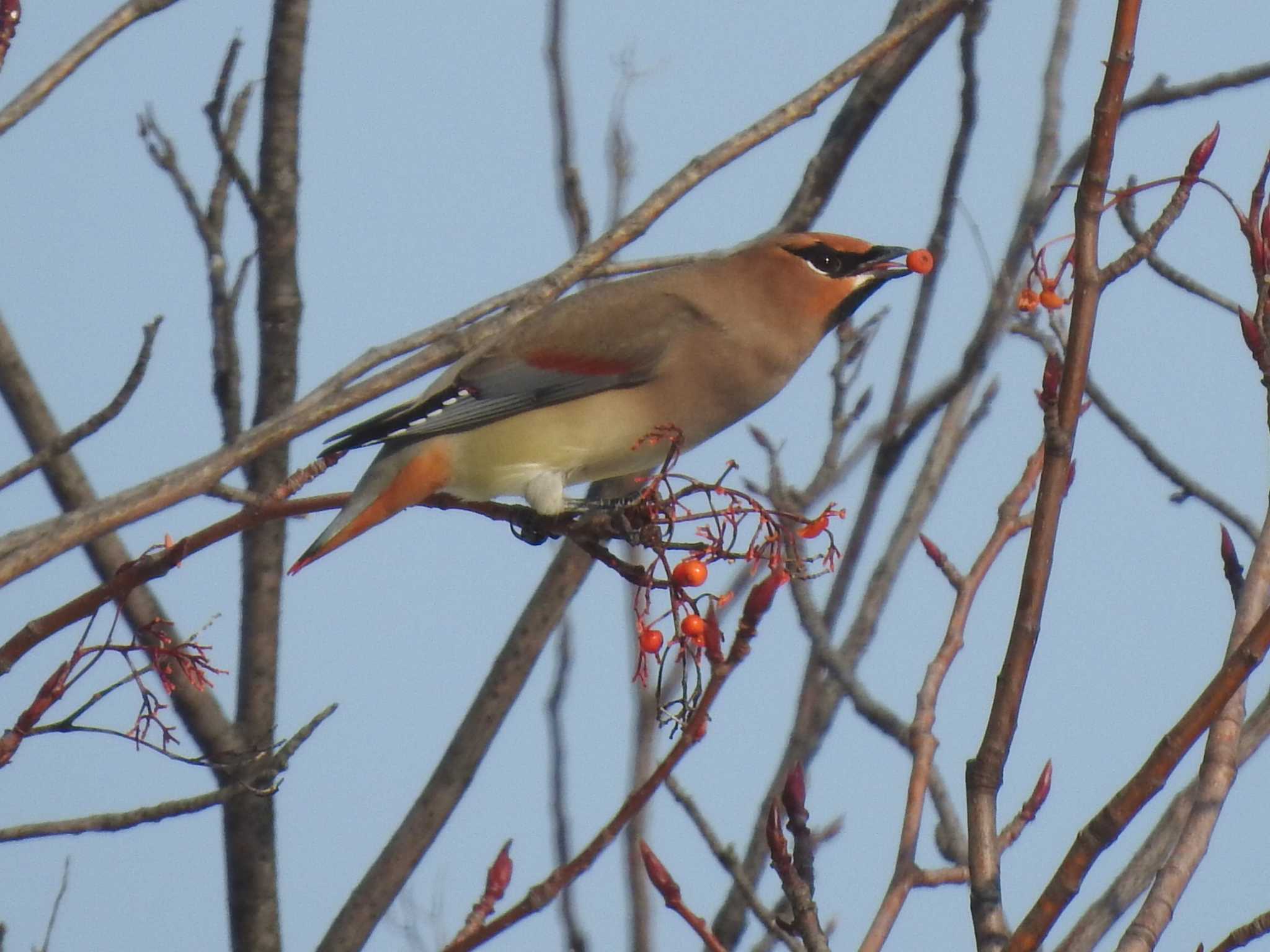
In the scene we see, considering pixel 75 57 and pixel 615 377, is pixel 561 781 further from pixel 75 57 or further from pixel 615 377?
pixel 75 57

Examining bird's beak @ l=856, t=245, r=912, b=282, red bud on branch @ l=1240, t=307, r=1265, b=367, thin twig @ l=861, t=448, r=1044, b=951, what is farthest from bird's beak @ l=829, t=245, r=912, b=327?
red bud on branch @ l=1240, t=307, r=1265, b=367

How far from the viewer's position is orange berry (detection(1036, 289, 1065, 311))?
2201 mm

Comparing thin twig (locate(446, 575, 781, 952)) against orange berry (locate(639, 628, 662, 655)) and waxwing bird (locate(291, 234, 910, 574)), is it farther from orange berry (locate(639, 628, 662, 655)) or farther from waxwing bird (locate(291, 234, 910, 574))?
waxwing bird (locate(291, 234, 910, 574))

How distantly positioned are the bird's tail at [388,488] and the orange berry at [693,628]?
77 cm

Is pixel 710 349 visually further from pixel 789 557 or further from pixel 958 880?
pixel 958 880

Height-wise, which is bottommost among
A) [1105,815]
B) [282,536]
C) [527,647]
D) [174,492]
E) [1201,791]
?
[1105,815]

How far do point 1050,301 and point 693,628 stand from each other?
61 cm

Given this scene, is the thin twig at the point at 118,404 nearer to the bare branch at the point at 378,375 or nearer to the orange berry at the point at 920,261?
the bare branch at the point at 378,375

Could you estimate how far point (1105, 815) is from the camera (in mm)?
1443

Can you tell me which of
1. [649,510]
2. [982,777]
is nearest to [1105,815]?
[982,777]

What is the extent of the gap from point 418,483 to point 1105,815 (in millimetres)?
1689

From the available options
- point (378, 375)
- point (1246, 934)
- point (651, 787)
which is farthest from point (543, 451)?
point (1246, 934)

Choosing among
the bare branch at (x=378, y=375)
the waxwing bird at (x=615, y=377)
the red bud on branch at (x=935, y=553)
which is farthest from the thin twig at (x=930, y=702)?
the waxwing bird at (x=615, y=377)

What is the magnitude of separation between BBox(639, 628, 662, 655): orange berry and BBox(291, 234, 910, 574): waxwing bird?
2.29 ft
